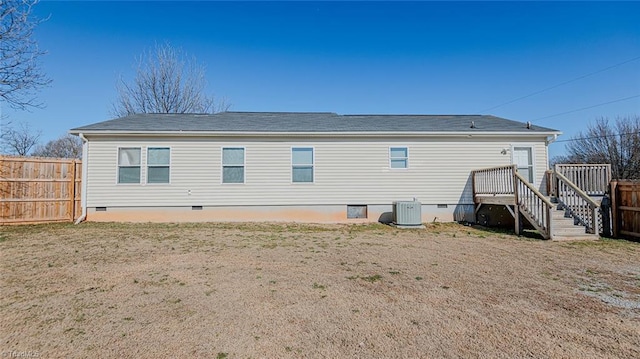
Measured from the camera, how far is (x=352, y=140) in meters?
11.1

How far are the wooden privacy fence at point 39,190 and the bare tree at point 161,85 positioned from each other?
12416mm

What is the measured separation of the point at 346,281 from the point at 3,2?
1329 centimetres

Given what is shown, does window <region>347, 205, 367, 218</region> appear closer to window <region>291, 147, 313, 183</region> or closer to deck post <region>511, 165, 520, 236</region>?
window <region>291, 147, 313, 183</region>

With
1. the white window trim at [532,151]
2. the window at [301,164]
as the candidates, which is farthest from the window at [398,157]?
the white window trim at [532,151]

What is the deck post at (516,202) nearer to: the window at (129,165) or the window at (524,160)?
the window at (524,160)

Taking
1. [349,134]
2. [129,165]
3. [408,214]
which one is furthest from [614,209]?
[129,165]

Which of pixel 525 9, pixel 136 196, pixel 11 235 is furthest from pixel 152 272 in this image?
pixel 525 9

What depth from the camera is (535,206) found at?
8.31 metres

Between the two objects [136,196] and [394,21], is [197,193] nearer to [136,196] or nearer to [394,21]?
[136,196]

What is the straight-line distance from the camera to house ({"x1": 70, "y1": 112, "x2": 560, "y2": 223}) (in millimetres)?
10469

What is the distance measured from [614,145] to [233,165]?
29.7 meters

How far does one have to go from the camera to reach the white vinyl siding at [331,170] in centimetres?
1063

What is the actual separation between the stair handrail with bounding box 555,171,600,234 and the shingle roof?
2.68 meters

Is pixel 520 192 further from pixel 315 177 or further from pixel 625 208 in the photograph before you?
pixel 315 177
